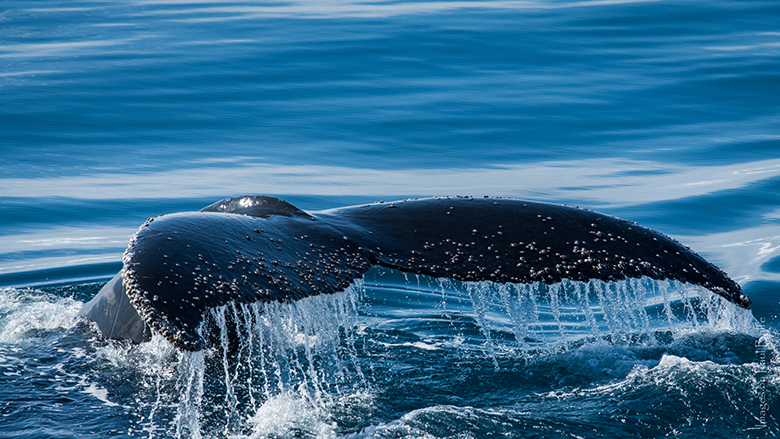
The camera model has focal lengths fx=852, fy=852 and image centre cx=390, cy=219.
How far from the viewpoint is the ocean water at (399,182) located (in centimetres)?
425

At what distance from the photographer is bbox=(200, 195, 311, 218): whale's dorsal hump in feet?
11.1

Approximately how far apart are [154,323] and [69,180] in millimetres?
9454

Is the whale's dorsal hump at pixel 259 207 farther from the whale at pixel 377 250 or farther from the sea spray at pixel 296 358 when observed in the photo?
the sea spray at pixel 296 358

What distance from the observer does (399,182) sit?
10.9 meters

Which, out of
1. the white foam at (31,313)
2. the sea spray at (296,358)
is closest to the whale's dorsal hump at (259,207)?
the sea spray at (296,358)

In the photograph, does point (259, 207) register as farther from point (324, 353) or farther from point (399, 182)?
point (399, 182)

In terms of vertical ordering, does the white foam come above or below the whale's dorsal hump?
below

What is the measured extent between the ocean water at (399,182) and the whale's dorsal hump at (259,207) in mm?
423

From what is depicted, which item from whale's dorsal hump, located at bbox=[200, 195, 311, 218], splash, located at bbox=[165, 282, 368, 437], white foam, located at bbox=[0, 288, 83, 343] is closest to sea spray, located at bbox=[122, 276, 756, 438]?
splash, located at bbox=[165, 282, 368, 437]

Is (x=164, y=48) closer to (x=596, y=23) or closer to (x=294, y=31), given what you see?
(x=294, y=31)

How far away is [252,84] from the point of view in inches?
628

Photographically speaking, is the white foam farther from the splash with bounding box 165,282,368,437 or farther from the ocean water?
the splash with bounding box 165,282,368,437

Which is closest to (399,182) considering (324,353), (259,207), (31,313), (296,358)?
(324,353)

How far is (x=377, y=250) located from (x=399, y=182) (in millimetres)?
7692
